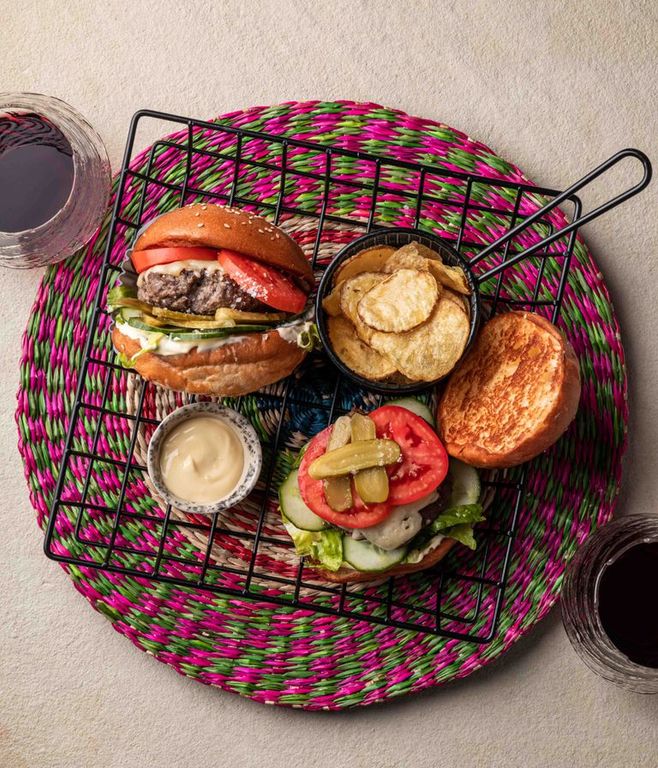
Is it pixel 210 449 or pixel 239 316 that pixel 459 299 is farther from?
pixel 210 449

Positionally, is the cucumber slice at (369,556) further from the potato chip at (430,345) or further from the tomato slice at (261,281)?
the tomato slice at (261,281)

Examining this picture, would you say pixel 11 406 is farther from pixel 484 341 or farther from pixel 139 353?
pixel 484 341

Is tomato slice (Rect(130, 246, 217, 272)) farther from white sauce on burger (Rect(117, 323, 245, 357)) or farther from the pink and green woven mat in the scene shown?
the pink and green woven mat

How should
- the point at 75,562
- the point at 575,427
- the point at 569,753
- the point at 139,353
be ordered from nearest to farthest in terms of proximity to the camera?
the point at 139,353
the point at 75,562
the point at 575,427
the point at 569,753

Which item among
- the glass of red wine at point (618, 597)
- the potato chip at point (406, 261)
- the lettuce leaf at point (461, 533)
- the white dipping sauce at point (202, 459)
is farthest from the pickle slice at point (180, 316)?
the glass of red wine at point (618, 597)

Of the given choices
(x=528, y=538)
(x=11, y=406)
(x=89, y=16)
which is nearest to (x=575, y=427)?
(x=528, y=538)

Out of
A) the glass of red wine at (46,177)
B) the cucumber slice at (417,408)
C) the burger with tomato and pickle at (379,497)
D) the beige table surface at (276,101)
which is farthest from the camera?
the beige table surface at (276,101)

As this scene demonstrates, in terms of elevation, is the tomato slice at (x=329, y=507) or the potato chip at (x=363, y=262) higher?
the potato chip at (x=363, y=262)

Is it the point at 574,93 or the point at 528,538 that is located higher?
the point at 574,93

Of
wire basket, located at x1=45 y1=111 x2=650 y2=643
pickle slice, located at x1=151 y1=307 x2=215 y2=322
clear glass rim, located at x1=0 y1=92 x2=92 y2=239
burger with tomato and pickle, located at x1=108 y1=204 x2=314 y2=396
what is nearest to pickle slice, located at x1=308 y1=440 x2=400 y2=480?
burger with tomato and pickle, located at x1=108 y1=204 x2=314 y2=396
